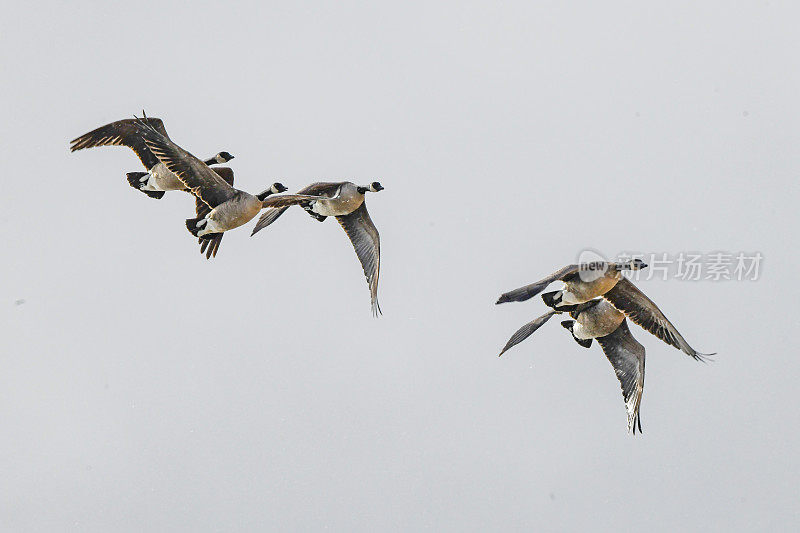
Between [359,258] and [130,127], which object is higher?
[130,127]

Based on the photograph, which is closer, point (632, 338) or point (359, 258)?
point (632, 338)

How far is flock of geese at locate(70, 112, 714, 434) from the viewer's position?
27.8 metres

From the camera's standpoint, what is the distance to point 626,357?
31.1 metres

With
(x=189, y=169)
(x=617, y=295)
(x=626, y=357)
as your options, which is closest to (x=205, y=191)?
(x=189, y=169)

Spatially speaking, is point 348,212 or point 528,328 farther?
point 348,212

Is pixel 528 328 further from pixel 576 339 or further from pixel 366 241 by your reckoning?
pixel 366 241

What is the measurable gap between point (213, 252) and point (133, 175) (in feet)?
8.96

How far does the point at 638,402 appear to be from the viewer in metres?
30.5

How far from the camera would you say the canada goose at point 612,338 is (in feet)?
98.6

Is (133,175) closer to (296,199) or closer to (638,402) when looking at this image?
(296,199)

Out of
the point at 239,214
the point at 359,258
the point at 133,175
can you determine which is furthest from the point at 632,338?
the point at 133,175

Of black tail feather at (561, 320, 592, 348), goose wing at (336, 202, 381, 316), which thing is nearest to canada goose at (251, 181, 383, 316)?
goose wing at (336, 202, 381, 316)

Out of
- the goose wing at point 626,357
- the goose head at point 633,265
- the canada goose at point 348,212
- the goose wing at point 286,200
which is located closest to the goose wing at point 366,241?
the canada goose at point 348,212

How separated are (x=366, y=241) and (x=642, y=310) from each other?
7.23 m
